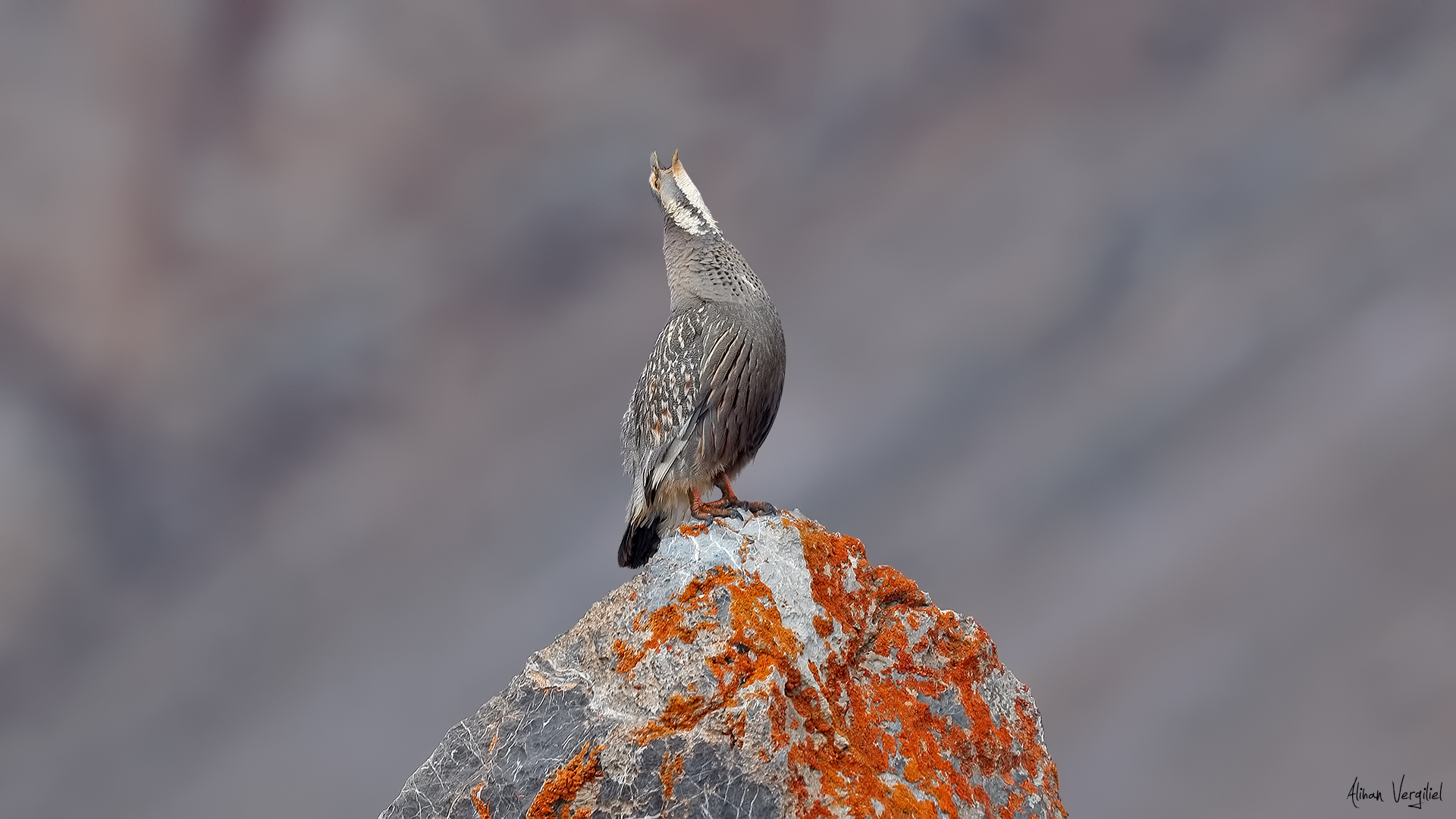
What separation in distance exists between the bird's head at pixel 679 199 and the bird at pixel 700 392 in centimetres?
3

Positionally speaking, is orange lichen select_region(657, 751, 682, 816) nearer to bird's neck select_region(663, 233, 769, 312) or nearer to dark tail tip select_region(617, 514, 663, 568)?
dark tail tip select_region(617, 514, 663, 568)

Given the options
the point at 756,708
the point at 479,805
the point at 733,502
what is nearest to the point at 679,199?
the point at 733,502

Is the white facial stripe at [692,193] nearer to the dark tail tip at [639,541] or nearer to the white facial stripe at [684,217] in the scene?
the white facial stripe at [684,217]

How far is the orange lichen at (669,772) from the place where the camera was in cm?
516

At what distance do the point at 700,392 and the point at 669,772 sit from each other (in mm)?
2775

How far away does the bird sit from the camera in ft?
24.0

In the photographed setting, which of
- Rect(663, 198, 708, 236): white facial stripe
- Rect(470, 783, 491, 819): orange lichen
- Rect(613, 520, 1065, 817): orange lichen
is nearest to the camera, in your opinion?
Rect(613, 520, 1065, 817): orange lichen

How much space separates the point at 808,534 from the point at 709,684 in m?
1.38

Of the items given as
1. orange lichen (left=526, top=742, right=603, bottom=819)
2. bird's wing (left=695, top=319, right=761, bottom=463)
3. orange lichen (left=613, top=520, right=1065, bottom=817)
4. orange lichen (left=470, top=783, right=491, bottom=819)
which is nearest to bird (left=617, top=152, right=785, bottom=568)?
bird's wing (left=695, top=319, right=761, bottom=463)

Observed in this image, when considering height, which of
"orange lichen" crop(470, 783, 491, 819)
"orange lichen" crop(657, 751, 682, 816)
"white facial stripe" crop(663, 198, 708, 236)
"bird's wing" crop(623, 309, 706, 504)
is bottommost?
"orange lichen" crop(470, 783, 491, 819)

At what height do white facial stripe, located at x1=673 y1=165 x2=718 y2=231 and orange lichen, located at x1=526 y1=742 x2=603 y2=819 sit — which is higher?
white facial stripe, located at x1=673 y1=165 x2=718 y2=231

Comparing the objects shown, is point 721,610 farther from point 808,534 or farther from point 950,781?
point 950,781

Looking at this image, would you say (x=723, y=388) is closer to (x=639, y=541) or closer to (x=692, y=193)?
(x=639, y=541)

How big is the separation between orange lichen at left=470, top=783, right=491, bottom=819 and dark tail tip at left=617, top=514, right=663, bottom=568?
7.79 ft
